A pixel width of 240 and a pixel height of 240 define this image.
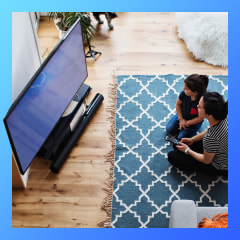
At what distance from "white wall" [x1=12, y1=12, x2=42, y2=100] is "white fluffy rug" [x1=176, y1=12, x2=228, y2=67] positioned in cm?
161

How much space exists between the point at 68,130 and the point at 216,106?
1181 mm

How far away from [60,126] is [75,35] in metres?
0.68

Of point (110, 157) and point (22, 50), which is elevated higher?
point (22, 50)

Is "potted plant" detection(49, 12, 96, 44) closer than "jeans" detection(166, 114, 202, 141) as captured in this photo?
No

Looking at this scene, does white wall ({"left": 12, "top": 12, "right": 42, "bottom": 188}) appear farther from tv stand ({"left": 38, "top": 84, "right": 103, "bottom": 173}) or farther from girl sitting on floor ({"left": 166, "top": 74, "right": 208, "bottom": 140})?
girl sitting on floor ({"left": 166, "top": 74, "right": 208, "bottom": 140})

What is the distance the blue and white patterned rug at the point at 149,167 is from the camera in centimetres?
236

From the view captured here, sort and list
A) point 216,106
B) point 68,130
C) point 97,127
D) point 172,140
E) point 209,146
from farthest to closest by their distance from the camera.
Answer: point 97,127, point 68,130, point 172,140, point 209,146, point 216,106

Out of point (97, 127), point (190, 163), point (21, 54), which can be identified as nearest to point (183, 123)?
point (190, 163)

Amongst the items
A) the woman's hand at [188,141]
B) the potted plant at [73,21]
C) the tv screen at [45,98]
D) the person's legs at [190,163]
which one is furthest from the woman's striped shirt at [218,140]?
the potted plant at [73,21]

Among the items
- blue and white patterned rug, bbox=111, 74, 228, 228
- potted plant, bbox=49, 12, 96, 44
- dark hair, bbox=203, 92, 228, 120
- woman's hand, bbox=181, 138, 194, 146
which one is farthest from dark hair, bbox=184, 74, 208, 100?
potted plant, bbox=49, 12, 96, 44

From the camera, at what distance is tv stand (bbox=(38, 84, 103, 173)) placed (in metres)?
2.52

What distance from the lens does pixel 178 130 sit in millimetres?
2732

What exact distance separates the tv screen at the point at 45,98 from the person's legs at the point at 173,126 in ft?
2.62

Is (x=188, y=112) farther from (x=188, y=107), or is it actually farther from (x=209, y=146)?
(x=209, y=146)
